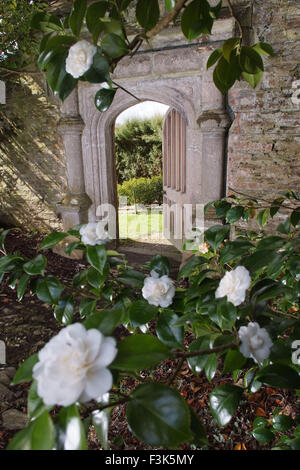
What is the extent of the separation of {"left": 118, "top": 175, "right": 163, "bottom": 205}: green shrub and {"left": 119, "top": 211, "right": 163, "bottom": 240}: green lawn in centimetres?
136

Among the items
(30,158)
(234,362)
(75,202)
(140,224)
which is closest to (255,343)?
(234,362)

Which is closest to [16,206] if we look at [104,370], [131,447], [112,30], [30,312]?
[30,312]

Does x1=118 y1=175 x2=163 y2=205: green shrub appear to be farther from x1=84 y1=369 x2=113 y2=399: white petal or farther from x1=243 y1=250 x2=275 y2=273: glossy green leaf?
x1=84 y1=369 x2=113 y2=399: white petal

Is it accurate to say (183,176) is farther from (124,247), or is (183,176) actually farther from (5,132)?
(5,132)

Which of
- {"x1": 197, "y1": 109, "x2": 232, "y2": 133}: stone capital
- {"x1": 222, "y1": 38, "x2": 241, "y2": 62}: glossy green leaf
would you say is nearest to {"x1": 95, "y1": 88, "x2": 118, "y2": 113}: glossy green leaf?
{"x1": 222, "y1": 38, "x2": 241, "y2": 62}: glossy green leaf

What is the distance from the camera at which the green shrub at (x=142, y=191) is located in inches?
438

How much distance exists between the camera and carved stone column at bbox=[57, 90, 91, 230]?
182 inches

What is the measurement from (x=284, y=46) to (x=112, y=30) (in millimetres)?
3630

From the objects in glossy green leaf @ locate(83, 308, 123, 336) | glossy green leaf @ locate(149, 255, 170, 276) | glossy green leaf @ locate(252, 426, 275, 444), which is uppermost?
glossy green leaf @ locate(83, 308, 123, 336)

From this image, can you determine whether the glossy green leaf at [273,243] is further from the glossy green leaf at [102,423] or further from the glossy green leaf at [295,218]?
the glossy green leaf at [102,423]

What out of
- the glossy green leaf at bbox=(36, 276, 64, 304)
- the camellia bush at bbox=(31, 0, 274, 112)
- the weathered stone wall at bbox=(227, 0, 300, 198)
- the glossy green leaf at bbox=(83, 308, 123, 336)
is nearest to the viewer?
the glossy green leaf at bbox=(83, 308, 123, 336)

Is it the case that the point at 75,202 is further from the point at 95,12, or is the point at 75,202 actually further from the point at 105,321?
the point at 105,321

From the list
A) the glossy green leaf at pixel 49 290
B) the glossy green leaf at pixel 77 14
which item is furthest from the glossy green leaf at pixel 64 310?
the glossy green leaf at pixel 77 14

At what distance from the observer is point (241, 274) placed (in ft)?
2.68
